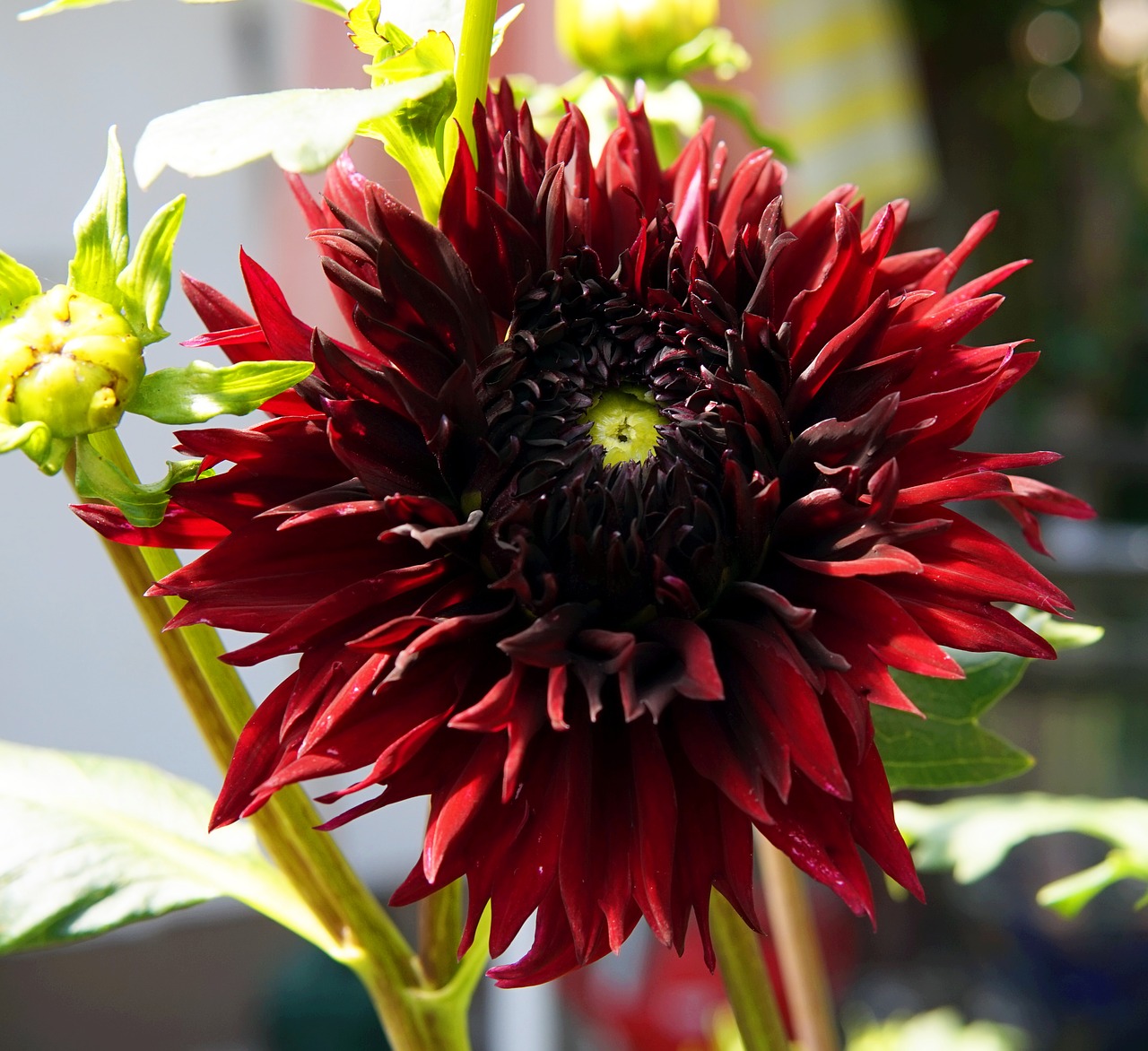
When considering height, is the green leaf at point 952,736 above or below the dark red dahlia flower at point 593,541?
below

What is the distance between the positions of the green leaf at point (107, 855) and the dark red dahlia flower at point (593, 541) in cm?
10

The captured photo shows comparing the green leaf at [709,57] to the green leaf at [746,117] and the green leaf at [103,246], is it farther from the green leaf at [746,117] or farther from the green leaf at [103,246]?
the green leaf at [103,246]

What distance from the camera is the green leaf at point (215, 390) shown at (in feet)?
0.77

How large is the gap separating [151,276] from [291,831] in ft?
0.44

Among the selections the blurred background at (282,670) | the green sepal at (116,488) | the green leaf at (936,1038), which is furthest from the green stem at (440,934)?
the blurred background at (282,670)

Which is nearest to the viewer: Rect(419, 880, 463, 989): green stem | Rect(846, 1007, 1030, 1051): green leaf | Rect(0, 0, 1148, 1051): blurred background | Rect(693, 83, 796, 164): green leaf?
Rect(419, 880, 463, 989): green stem

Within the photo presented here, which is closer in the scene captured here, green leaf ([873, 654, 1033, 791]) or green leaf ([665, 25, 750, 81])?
green leaf ([873, 654, 1033, 791])

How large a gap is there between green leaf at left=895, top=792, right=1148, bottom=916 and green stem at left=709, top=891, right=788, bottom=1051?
0.12 m

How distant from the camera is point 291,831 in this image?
0.28 metres

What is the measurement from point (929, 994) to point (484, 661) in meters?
1.88

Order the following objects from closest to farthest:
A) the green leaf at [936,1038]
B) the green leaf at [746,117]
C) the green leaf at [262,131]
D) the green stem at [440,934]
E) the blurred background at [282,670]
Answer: the green leaf at [262,131], the green stem at [440,934], the green leaf at [746,117], the green leaf at [936,1038], the blurred background at [282,670]

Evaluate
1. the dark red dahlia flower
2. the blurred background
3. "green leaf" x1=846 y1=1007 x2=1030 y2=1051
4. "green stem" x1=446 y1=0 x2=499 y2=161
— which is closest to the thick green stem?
the dark red dahlia flower

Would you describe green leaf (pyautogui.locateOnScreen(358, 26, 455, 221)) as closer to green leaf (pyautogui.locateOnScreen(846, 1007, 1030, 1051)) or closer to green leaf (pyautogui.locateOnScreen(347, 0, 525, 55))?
green leaf (pyautogui.locateOnScreen(347, 0, 525, 55))

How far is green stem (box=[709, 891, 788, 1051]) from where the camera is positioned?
315 mm
